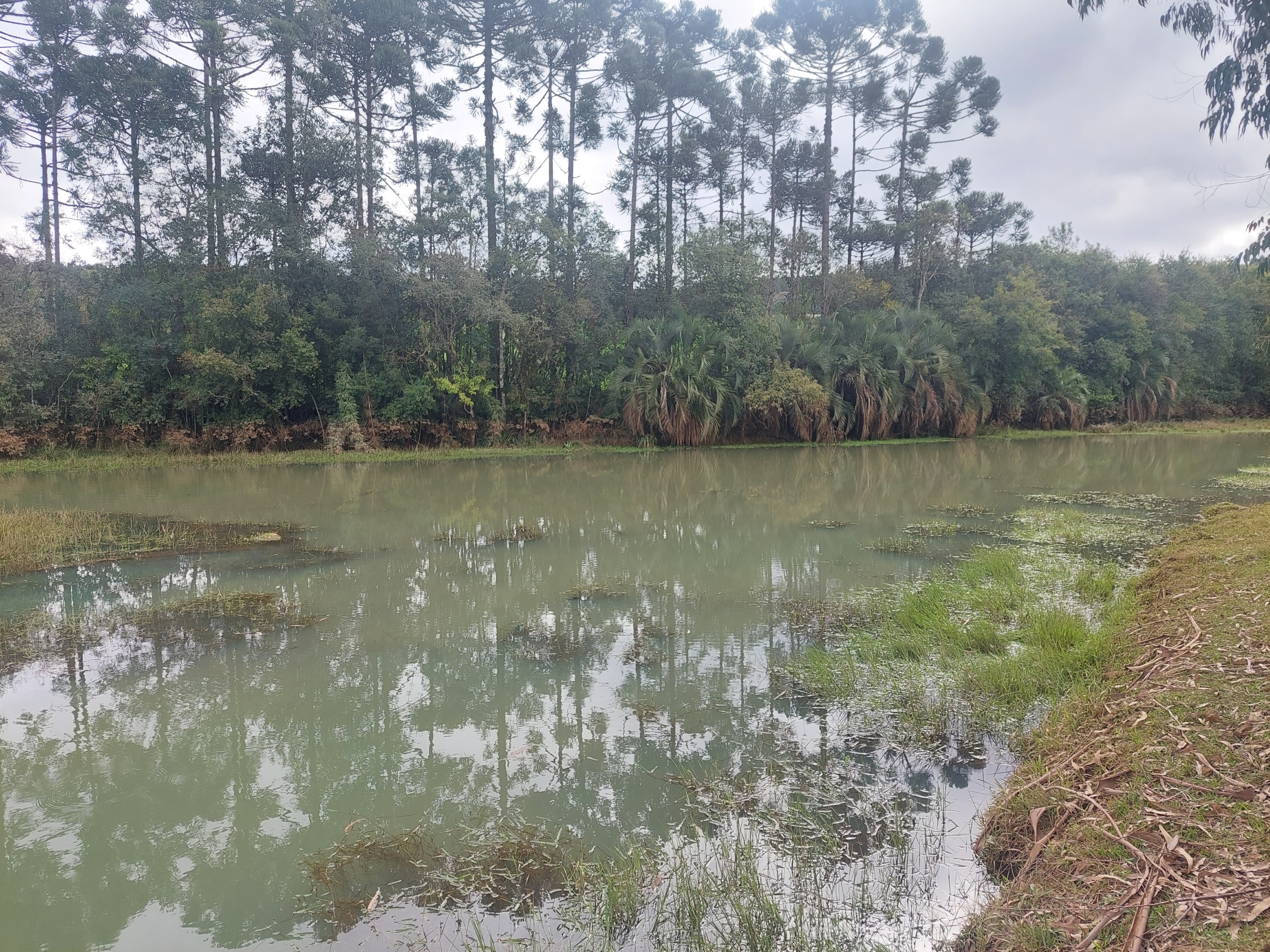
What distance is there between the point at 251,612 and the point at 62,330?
19.1 metres

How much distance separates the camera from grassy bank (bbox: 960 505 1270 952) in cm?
203

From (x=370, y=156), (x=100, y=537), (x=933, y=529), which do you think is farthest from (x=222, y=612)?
(x=370, y=156)

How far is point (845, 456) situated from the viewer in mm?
20406

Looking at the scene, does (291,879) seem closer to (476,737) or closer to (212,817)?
(212,817)

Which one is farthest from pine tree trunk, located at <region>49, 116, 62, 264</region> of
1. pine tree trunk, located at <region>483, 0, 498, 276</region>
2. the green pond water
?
the green pond water

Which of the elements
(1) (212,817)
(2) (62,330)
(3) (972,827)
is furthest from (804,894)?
(2) (62,330)

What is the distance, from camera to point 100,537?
9.52 meters

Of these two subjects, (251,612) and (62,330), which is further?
(62,330)

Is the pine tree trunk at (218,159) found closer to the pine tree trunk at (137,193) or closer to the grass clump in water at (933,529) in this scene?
the pine tree trunk at (137,193)

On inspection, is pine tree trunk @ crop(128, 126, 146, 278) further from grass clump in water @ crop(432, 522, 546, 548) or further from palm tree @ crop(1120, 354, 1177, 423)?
palm tree @ crop(1120, 354, 1177, 423)

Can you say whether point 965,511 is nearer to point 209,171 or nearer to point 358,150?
point 358,150

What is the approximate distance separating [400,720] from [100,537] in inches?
295

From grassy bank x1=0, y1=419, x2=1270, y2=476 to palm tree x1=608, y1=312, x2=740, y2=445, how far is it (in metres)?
0.78

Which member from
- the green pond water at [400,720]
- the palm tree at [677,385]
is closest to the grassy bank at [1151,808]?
the green pond water at [400,720]
